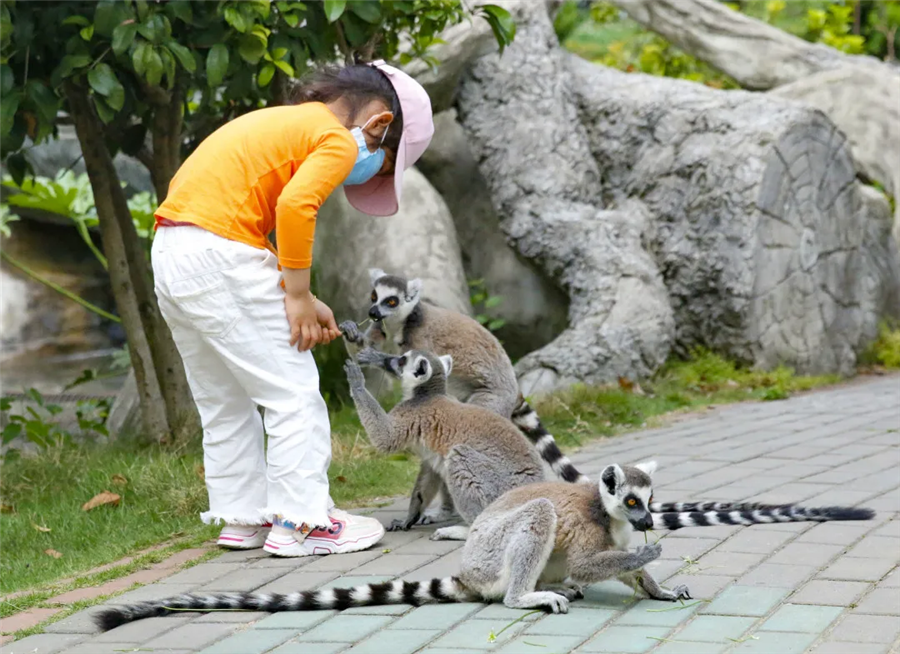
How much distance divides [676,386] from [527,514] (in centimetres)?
479

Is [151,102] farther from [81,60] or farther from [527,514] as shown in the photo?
[527,514]

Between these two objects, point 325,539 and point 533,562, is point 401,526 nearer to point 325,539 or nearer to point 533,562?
point 325,539

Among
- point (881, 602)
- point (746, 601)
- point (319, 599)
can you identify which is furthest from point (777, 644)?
point (319, 599)

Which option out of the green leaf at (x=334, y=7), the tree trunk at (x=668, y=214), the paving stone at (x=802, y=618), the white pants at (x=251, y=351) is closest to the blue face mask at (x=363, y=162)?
the white pants at (x=251, y=351)

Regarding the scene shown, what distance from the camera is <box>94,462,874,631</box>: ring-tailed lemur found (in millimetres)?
3543

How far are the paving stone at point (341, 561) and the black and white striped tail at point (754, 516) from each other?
111 cm

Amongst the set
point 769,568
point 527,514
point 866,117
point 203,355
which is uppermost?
point 866,117

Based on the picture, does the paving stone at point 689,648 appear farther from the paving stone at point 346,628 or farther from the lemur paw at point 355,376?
the lemur paw at point 355,376

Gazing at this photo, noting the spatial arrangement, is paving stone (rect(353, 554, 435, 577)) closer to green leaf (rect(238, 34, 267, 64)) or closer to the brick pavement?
the brick pavement

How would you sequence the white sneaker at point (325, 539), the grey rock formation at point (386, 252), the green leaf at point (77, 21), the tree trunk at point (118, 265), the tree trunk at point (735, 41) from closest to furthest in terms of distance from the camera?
1. the white sneaker at point (325, 539)
2. the green leaf at point (77, 21)
3. the tree trunk at point (118, 265)
4. the grey rock formation at point (386, 252)
5. the tree trunk at point (735, 41)

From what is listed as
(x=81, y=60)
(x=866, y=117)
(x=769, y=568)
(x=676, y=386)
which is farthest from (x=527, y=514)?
(x=866, y=117)

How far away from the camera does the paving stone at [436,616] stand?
347cm

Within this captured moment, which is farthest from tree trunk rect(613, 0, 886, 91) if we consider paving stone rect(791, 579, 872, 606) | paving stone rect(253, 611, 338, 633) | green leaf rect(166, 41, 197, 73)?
paving stone rect(253, 611, 338, 633)

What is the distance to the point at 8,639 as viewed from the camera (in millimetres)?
3521
